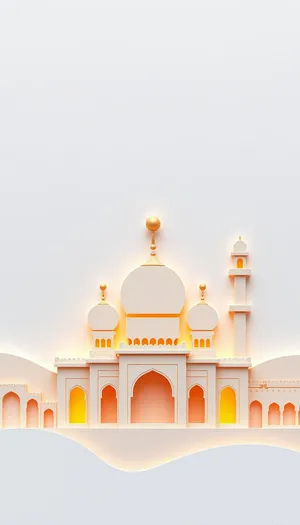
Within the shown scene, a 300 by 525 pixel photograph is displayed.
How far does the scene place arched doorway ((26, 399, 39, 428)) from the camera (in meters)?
2.00

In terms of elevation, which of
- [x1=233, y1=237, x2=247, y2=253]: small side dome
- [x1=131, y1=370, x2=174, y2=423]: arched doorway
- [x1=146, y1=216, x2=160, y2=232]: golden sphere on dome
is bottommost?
→ [x1=131, y1=370, x2=174, y2=423]: arched doorway

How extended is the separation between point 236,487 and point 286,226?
607mm

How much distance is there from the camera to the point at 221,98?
207cm

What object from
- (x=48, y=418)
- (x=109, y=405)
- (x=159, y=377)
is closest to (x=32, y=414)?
(x=48, y=418)

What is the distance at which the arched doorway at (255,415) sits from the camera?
2018 millimetres

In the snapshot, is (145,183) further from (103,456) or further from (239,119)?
(103,456)

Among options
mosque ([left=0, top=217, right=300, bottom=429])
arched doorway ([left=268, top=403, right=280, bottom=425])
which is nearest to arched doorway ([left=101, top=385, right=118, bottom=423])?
mosque ([left=0, top=217, right=300, bottom=429])

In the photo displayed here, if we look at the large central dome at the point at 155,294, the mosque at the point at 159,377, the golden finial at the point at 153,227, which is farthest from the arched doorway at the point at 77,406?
the golden finial at the point at 153,227

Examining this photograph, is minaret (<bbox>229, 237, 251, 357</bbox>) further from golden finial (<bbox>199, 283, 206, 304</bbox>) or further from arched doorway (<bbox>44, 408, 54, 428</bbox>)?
arched doorway (<bbox>44, 408, 54, 428</bbox>)

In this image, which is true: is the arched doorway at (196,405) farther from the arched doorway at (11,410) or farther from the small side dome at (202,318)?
the arched doorway at (11,410)

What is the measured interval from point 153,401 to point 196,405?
10 cm

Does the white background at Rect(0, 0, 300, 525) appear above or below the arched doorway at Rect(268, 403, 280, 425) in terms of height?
above

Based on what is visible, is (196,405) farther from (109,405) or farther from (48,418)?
(48,418)

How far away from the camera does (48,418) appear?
2004 millimetres
